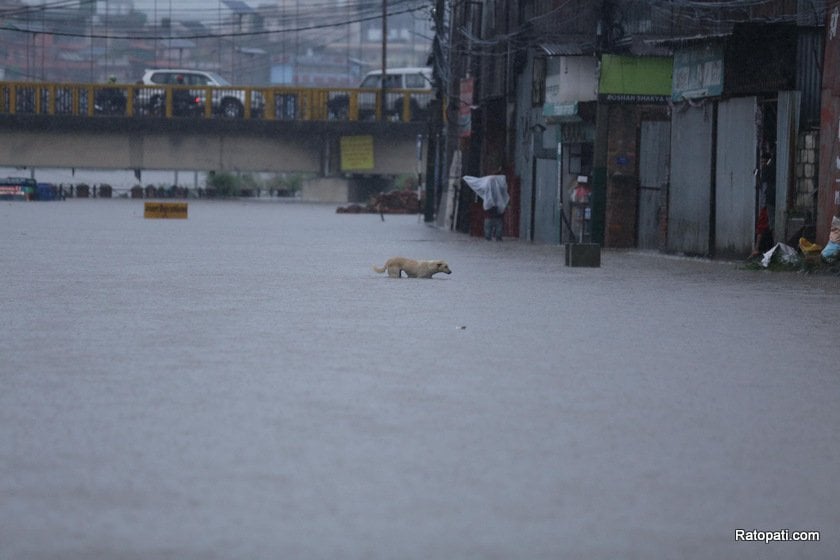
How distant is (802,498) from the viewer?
685cm

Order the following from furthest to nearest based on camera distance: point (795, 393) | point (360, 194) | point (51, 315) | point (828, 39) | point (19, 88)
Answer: point (360, 194) → point (19, 88) → point (828, 39) → point (51, 315) → point (795, 393)

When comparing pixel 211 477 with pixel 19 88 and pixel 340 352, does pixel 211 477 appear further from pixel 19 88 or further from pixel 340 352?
pixel 19 88

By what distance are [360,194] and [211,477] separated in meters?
74.7

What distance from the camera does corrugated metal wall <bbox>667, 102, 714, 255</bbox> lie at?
28.4m

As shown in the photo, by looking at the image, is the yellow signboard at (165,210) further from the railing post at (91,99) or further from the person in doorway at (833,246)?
the person in doorway at (833,246)

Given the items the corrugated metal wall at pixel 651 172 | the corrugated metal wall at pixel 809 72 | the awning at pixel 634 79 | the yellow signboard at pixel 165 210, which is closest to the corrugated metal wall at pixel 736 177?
the corrugated metal wall at pixel 809 72

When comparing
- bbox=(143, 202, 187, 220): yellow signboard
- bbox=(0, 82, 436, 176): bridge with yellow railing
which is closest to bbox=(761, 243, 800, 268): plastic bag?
bbox=(143, 202, 187, 220): yellow signboard

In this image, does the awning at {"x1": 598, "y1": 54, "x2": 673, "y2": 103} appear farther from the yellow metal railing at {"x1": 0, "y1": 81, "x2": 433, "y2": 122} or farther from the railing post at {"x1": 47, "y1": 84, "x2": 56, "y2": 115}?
the railing post at {"x1": 47, "y1": 84, "x2": 56, "y2": 115}

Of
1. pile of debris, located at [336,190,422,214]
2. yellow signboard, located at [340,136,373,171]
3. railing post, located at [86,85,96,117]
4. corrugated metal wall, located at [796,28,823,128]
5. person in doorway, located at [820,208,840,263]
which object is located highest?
railing post, located at [86,85,96,117]

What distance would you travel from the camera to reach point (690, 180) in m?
29.2

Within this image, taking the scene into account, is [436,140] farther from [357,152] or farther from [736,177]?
→ [736,177]

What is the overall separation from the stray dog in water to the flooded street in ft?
8.46

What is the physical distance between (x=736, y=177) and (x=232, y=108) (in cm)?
5078

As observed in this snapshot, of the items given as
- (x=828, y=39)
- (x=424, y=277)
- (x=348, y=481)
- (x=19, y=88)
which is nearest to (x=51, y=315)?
(x=424, y=277)
